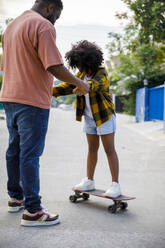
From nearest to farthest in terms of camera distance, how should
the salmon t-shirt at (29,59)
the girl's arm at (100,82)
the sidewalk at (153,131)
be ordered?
the salmon t-shirt at (29,59), the girl's arm at (100,82), the sidewalk at (153,131)

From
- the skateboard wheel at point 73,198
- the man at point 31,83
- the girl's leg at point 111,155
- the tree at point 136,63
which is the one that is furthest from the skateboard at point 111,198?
the tree at point 136,63

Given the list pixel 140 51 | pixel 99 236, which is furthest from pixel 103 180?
pixel 140 51

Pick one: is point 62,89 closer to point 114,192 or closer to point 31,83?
point 31,83

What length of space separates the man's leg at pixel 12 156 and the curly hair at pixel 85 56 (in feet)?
2.94

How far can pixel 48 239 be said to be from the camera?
283 cm

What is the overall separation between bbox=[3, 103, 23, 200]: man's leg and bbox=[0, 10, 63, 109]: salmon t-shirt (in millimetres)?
147

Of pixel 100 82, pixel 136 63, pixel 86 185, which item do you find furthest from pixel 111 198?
pixel 136 63

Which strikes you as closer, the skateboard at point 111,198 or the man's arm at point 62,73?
the man's arm at point 62,73

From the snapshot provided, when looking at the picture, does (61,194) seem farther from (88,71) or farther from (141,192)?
(88,71)

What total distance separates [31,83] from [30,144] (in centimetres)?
53

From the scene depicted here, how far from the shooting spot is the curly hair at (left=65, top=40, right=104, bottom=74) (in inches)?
140

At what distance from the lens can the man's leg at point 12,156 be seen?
320cm

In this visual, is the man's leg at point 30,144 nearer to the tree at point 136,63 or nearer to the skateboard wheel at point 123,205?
the skateboard wheel at point 123,205

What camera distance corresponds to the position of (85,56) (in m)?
3.56
